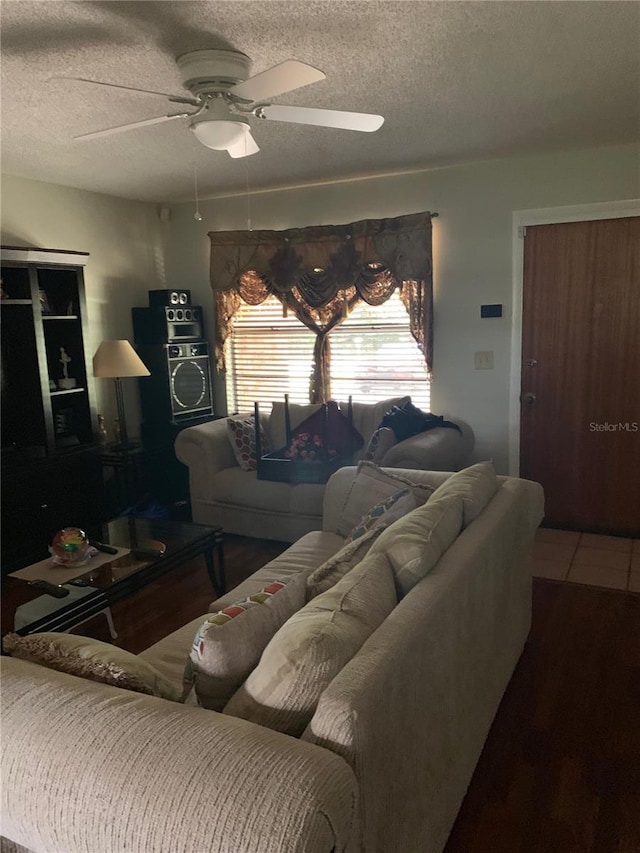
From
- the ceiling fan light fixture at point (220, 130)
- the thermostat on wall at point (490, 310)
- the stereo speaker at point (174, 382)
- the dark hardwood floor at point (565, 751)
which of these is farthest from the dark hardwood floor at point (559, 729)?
the ceiling fan light fixture at point (220, 130)

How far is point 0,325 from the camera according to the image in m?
4.11

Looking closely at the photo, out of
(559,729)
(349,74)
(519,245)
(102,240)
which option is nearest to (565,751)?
(559,729)

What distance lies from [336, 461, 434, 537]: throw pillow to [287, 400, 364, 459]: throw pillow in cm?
112

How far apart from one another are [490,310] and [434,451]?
3.86 feet

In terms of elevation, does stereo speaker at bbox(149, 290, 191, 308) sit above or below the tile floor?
above

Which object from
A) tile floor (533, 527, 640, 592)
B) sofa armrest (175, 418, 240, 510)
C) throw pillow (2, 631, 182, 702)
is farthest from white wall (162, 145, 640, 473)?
throw pillow (2, 631, 182, 702)

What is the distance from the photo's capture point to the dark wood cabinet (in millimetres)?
3957

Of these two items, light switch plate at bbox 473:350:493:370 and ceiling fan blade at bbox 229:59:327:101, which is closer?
ceiling fan blade at bbox 229:59:327:101

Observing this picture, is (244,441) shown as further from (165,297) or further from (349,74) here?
(349,74)

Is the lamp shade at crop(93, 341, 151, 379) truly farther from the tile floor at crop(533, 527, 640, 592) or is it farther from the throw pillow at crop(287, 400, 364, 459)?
the tile floor at crop(533, 527, 640, 592)

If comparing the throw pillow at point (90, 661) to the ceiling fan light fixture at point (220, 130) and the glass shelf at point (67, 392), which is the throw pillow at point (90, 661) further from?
the glass shelf at point (67, 392)

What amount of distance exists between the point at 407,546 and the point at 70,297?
3605 mm

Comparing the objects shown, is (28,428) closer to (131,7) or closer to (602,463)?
(131,7)

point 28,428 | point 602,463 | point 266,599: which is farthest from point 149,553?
point 602,463
